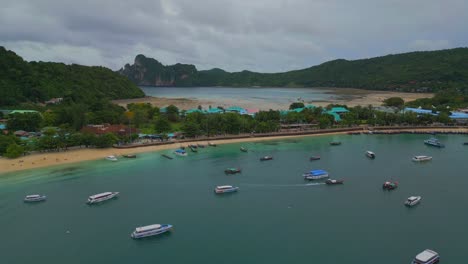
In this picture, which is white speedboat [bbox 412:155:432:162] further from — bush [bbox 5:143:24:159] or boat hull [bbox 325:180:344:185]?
bush [bbox 5:143:24:159]

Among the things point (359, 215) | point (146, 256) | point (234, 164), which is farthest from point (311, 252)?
point (234, 164)

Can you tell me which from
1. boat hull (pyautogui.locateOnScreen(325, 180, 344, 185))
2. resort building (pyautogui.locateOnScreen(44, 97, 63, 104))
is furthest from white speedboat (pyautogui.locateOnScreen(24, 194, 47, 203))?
resort building (pyautogui.locateOnScreen(44, 97, 63, 104))

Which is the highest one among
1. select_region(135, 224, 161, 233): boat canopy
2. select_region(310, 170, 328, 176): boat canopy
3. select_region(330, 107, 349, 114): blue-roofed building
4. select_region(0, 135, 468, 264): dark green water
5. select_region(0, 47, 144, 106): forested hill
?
select_region(0, 47, 144, 106): forested hill

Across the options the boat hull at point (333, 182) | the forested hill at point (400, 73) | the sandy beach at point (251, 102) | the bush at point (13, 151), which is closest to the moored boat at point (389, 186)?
the boat hull at point (333, 182)

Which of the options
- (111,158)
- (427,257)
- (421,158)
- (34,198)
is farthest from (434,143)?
(34,198)

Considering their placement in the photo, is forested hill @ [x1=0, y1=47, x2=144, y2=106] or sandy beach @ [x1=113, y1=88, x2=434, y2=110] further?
sandy beach @ [x1=113, y1=88, x2=434, y2=110]

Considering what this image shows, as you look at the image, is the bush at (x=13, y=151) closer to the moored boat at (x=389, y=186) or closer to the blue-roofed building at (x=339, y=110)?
the moored boat at (x=389, y=186)
